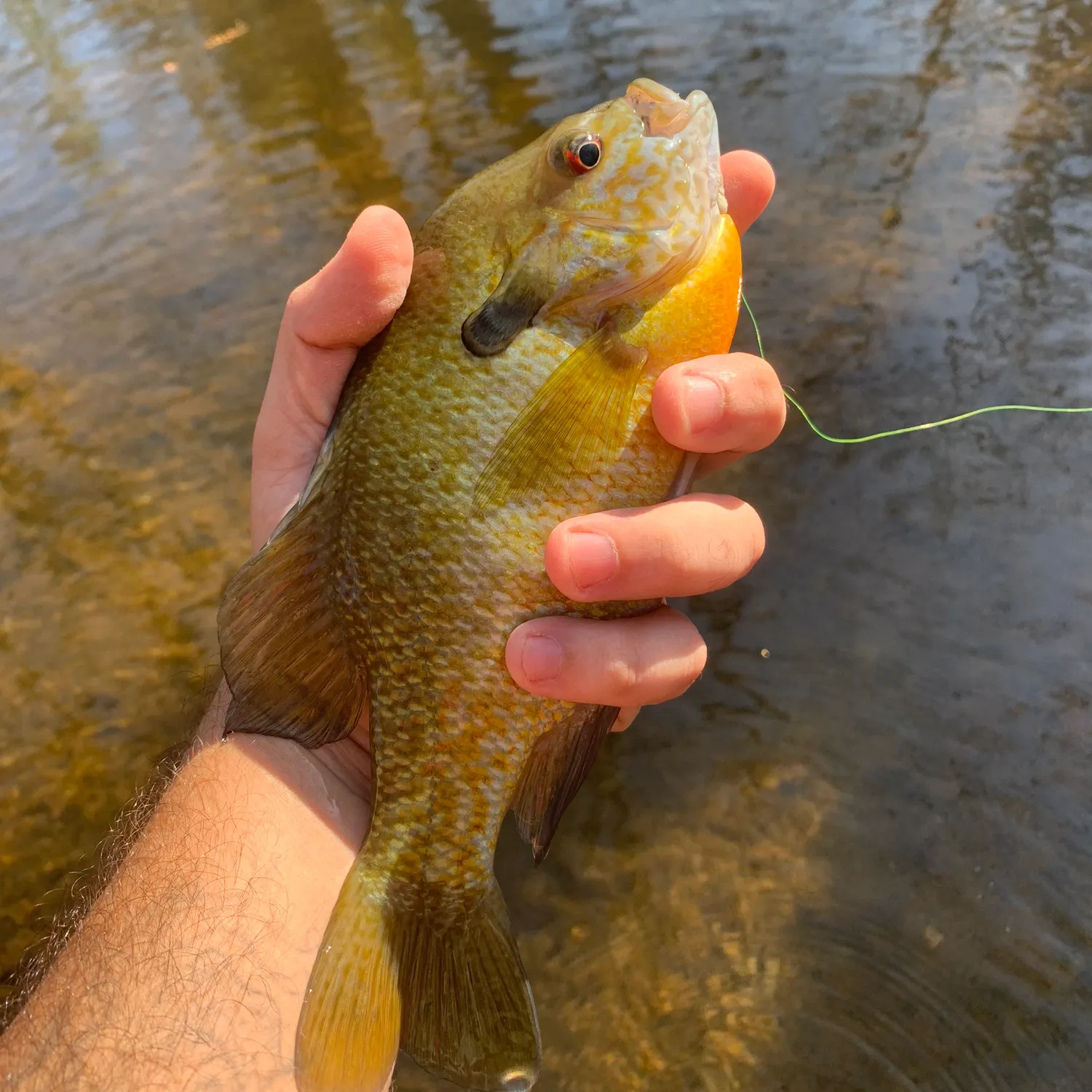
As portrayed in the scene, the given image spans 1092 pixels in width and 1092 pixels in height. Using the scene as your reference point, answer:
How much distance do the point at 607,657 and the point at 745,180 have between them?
52.0 inches

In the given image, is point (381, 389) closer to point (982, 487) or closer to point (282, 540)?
point (282, 540)

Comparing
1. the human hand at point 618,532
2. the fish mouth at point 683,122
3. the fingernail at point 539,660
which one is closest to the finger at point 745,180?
the human hand at point 618,532

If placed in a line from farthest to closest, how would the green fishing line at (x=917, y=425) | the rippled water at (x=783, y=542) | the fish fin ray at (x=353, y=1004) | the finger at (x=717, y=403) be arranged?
the green fishing line at (x=917, y=425) < the rippled water at (x=783, y=542) < the finger at (x=717, y=403) < the fish fin ray at (x=353, y=1004)

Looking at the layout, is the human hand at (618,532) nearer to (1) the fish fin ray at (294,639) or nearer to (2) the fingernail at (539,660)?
(2) the fingernail at (539,660)

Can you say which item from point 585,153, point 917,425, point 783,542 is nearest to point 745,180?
point 585,153

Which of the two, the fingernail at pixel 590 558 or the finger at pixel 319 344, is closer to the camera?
the fingernail at pixel 590 558

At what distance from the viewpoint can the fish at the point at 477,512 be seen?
5.29ft

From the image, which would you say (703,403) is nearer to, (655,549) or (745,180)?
(655,549)

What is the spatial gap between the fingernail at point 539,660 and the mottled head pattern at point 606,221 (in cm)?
60

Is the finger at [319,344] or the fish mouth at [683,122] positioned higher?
the fish mouth at [683,122]

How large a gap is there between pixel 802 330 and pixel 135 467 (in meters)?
3.69

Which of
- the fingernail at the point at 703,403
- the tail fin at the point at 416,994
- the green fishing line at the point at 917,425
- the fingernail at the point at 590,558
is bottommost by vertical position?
the green fishing line at the point at 917,425

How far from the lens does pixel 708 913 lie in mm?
2764

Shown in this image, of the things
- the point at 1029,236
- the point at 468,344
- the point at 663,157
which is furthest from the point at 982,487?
the point at 468,344
